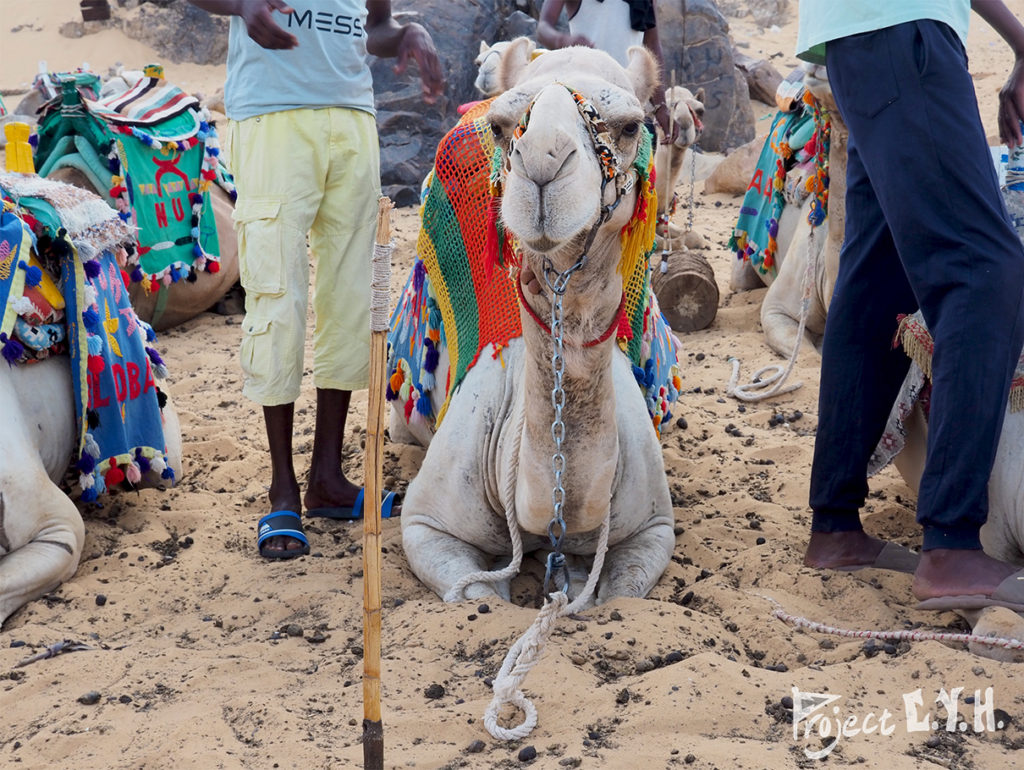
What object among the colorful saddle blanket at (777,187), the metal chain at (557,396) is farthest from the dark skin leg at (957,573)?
the colorful saddle blanket at (777,187)

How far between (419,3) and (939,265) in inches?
385

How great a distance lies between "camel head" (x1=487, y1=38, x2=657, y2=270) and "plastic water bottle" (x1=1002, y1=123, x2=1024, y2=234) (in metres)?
1.43

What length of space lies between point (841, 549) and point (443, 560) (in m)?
1.19

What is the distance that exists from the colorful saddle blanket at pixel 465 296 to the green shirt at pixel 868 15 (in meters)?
0.80

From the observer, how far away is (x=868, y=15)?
9.96 feet

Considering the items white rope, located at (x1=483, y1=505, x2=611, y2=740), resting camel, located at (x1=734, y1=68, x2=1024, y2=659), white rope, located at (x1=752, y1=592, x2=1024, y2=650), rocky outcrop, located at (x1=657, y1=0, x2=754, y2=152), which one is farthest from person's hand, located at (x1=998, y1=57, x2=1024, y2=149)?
rocky outcrop, located at (x1=657, y1=0, x2=754, y2=152)

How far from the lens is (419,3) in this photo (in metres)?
11.8

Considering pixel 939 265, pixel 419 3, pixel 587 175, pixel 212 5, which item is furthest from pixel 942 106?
pixel 419 3

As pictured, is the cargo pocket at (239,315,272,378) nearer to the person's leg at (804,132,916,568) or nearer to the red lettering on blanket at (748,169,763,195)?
the person's leg at (804,132,916,568)

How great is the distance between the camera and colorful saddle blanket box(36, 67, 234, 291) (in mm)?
5859

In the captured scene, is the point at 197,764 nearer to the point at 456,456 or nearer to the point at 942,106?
the point at 456,456

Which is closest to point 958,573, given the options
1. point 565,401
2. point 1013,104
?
point 565,401

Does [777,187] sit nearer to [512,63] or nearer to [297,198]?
[297,198]

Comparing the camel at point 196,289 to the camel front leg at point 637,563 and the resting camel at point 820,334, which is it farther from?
the camel front leg at point 637,563
